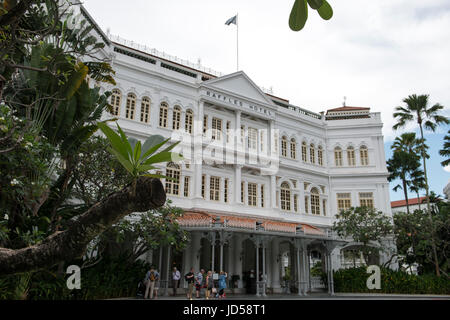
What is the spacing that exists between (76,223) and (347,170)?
26.3 metres

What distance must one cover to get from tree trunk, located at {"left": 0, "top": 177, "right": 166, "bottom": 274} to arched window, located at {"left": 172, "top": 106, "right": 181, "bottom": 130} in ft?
60.3

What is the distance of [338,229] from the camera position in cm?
2261

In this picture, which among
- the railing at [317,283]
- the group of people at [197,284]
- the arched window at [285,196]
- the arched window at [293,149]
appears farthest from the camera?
the arched window at [293,149]

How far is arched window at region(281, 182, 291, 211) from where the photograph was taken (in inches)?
934

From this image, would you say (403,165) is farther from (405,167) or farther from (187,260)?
(187,260)

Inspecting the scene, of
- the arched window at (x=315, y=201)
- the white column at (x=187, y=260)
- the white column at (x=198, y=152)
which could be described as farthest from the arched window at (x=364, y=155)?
the white column at (x=187, y=260)

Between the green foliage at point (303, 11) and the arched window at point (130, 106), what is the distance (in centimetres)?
1780

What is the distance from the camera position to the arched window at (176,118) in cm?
2014

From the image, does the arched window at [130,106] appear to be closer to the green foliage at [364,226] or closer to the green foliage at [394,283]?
the green foliage at [364,226]

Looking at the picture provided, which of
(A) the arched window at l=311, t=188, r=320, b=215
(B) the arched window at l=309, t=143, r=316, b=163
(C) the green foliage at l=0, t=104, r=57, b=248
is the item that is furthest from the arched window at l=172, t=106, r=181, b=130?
(C) the green foliage at l=0, t=104, r=57, b=248

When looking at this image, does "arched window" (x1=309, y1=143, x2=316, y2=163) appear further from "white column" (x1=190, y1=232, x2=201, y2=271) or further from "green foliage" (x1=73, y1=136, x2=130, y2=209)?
"green foliage" (x1=73, y1=136, x2=130, y2=209)

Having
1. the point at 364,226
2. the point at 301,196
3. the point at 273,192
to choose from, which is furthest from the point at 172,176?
the point at 364,226
